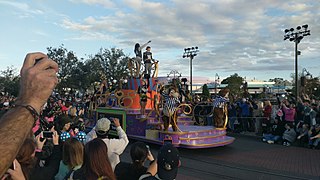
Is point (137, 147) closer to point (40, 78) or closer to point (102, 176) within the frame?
point (102, 176)

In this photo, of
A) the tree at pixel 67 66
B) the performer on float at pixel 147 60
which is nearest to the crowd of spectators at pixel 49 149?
the performer on float at pixel 147 60

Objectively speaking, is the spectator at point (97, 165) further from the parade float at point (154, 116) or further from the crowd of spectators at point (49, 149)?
the parade float at point (154, 116)

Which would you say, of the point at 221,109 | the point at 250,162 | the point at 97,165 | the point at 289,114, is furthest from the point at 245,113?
the point at 97,165

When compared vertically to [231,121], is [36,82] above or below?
above

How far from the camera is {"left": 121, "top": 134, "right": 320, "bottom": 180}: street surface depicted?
7201 mm

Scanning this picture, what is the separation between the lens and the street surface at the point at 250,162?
23.6 ft

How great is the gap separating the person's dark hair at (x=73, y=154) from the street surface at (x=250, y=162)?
14.0 feet

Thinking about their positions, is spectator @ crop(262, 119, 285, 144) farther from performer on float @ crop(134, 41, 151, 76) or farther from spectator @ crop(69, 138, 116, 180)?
spectator @ crop(69, 138, 116, 180)

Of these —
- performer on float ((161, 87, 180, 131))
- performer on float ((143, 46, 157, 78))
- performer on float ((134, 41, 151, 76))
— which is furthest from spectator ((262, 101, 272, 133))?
performer on float ((134, 41, 151, 76))

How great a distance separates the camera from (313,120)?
34.9 feet

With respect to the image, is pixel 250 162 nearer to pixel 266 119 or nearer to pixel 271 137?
pixel 271 137

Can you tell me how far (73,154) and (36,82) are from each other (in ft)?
6.59

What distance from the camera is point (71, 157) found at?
10.3ft

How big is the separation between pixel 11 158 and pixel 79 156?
6.62ft
